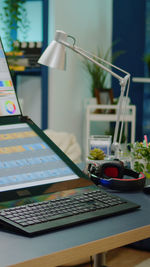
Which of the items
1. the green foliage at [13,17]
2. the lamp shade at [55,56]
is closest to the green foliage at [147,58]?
the green foliage at [13,17]

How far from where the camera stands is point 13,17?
4367mm

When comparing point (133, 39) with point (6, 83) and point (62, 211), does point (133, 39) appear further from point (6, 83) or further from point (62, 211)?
point (62, 211)

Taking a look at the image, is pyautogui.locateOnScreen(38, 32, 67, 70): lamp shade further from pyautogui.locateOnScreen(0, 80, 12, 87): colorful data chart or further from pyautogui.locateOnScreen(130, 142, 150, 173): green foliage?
pyautogui.locateOnScreen(130, 142, 150, 173): green foliage

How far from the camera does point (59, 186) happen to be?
1.25 m

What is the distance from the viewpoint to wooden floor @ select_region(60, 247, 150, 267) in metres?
2.49

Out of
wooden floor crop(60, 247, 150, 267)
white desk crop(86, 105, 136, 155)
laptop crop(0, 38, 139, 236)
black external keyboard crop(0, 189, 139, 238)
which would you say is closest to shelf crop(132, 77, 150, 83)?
white desk crop(86, 105, 136, 155)

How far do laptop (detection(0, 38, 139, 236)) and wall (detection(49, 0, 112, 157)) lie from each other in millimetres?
3058

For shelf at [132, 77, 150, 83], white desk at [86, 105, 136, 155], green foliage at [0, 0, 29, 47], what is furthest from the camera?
shelf at [132, 77, 150, 83]

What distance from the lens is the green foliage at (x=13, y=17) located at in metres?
4.34

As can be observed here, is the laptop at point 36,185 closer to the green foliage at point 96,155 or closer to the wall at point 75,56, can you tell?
the green foliage at point 96,155

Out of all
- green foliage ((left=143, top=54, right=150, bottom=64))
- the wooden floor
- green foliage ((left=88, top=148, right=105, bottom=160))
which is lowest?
the wooden floor

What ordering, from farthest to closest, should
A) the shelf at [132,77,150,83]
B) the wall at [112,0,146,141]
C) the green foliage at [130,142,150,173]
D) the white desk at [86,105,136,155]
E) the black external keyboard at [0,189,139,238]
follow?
the wall at [112,0,146,141] → the shelf at [132,77,150,83] → the white desk at [86,105,136,155] → the green foliage at [130,142,150,173] → the black external keyboard at [0,189,139,238]

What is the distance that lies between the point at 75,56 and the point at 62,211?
365 centimetres

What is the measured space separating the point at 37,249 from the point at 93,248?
0.12 metres
